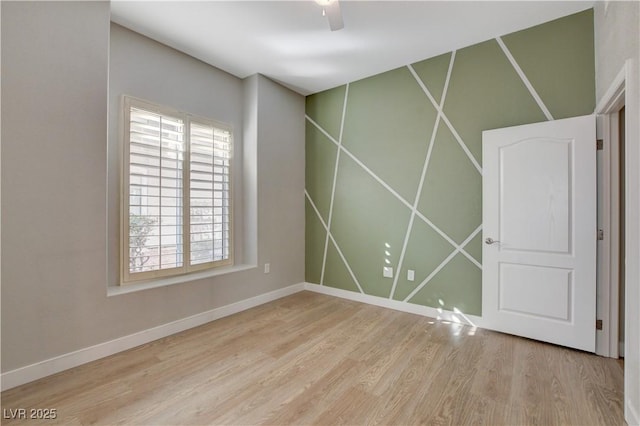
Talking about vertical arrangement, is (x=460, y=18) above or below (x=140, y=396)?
above

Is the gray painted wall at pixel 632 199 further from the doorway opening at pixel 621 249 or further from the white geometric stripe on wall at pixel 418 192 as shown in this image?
the white geometric stripe on wall at pixel 418 192

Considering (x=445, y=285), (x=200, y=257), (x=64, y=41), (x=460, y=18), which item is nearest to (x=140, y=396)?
(x=200, y=257)

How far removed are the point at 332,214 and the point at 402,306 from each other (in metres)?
1.56

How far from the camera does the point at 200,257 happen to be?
3.44 metres

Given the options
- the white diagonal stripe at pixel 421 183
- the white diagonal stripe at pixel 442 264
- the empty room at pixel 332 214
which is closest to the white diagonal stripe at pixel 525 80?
the empty room at pixel 332 214

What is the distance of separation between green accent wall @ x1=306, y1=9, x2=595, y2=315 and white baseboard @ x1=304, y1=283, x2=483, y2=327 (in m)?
0.06

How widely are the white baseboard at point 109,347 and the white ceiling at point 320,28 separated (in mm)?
2904

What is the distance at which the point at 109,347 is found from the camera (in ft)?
8.07

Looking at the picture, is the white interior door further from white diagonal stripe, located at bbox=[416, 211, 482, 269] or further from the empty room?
white diagonal stripe, located at bbox=[416, 211, 482, 269]

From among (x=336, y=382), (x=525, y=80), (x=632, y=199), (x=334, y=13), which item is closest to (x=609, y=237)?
(x=632, y=199)

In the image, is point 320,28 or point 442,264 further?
point 442,264

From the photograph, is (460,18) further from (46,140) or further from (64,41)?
(46,140)

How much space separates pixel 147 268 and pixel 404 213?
292cm

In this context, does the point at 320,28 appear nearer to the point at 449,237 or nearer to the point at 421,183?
the point at 421,183
